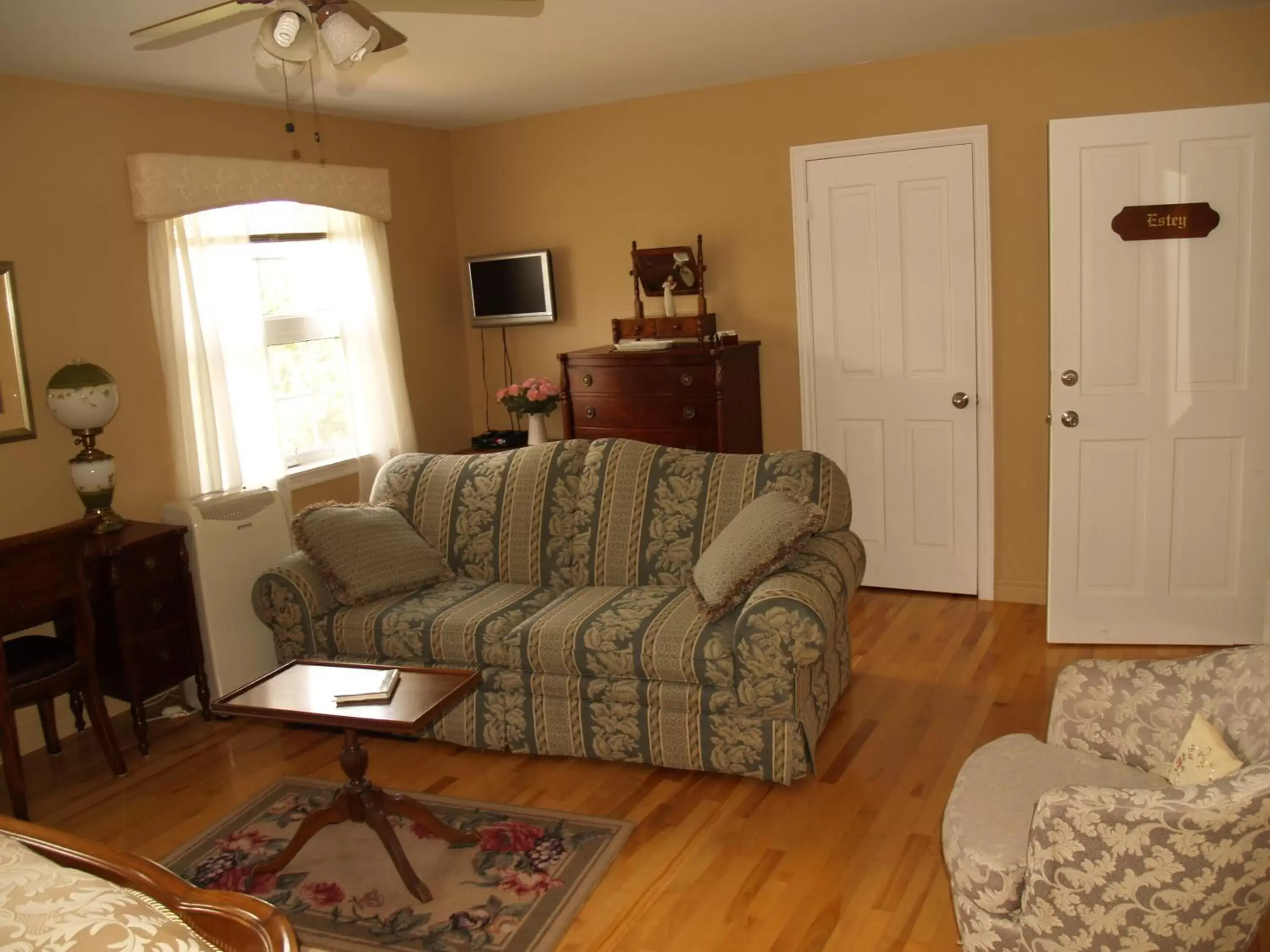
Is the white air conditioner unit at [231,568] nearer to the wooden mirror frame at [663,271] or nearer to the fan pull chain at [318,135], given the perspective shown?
the fan pull chain at [318,135]

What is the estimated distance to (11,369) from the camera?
3.85 metres

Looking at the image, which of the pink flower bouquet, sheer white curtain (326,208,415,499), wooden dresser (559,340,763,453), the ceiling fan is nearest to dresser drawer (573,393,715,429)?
wooden dresser (559,340,763,453)

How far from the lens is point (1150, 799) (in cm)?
192

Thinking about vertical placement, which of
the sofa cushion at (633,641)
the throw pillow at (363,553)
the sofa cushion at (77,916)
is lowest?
the sofa cushion at (633,641)

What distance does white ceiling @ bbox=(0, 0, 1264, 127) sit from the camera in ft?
11.2

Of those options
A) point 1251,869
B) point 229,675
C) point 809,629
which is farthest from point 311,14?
point 229,675

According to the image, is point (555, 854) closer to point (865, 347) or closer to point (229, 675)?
point (229, 675)

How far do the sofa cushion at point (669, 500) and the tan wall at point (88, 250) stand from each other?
1.83 m

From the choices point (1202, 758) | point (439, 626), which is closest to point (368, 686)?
point (439, 626)

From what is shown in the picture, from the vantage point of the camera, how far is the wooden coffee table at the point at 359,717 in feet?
9.21

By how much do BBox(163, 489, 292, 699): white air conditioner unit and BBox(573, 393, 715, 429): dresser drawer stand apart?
1.50 metres

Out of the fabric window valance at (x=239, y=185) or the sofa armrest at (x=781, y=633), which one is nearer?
the sofa armrest at (x=781, y=633)

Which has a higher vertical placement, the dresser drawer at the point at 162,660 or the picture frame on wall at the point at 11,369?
the picture frame on wall at the point at 11,369

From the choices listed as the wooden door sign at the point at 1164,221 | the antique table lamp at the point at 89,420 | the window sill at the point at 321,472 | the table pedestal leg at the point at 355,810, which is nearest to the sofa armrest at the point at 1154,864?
the table pedestal leg at the point at 355,810
